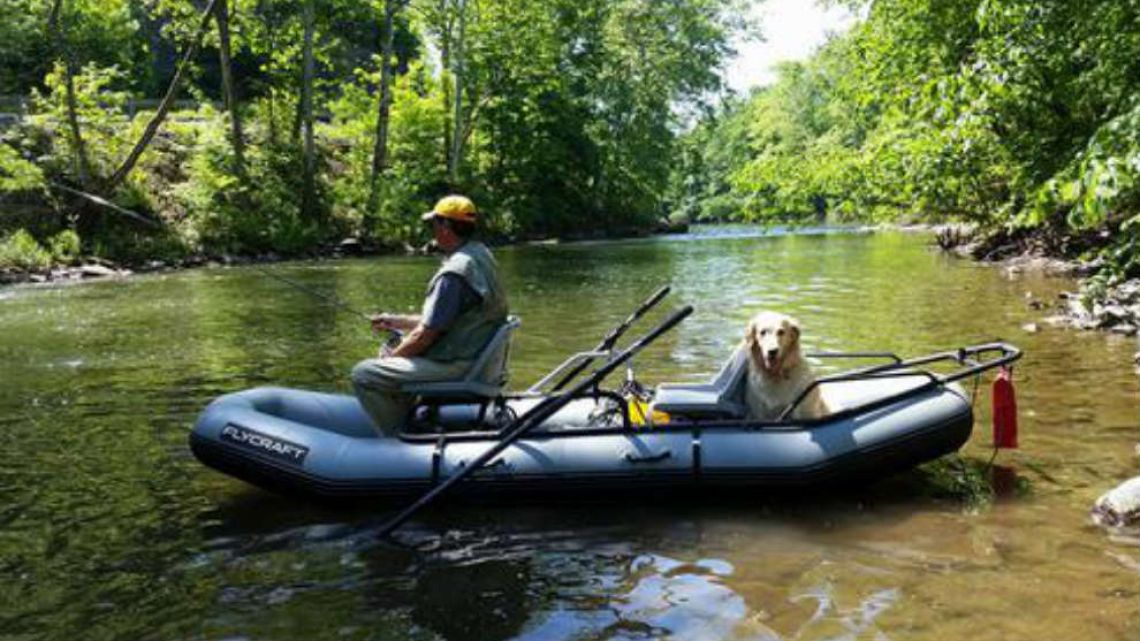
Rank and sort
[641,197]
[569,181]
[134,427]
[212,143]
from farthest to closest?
[641,197]
[569,181]
[212,143]
[134,427]

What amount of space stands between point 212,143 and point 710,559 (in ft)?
90.1

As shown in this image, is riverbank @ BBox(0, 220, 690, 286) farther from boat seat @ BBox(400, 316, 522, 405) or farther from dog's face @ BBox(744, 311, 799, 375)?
dog's face @ BBox(744, 311, 799, 375)

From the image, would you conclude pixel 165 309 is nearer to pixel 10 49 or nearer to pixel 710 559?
pixel 710 559

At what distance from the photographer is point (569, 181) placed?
44031mm

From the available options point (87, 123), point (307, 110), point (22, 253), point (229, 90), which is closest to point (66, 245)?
point (22, 253)

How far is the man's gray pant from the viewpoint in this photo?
6.14 metres

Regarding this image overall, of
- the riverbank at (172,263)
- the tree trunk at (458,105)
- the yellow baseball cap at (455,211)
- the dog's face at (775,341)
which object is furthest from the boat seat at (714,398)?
the tree trunk at (458,105)

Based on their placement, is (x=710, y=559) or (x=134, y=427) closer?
(x=710, y=559)

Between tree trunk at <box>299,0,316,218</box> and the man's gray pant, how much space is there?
25.0m

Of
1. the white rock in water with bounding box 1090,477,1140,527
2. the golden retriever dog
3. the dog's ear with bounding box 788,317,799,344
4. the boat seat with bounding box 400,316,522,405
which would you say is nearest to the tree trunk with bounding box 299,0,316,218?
the boat seat with bounding box 400,316,522,405

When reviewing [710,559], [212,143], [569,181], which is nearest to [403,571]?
[710,559]

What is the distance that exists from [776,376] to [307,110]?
26.1 m

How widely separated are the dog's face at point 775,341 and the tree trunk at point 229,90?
83.0 ft

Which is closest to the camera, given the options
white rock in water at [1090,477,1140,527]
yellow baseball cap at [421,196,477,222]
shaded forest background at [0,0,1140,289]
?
white rock in water at [1090,477,1140,527]
